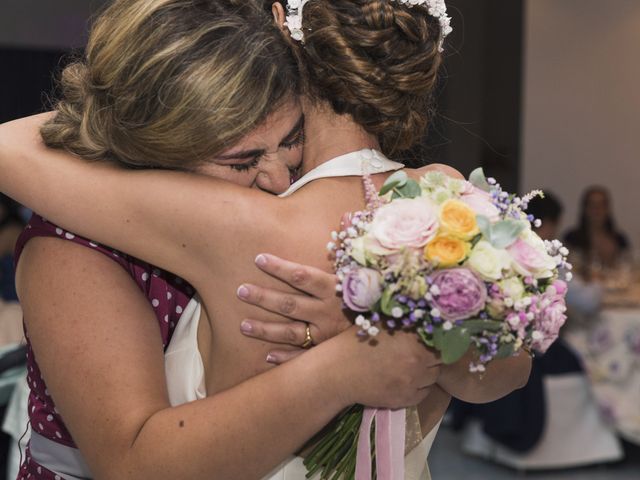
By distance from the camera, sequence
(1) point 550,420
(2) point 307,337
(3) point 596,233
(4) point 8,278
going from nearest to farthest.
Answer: (2) point 307,337
(4) point 8,278
(1) point 550,420
(3) point 596,233

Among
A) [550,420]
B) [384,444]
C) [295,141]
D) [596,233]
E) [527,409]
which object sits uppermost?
[295,141]

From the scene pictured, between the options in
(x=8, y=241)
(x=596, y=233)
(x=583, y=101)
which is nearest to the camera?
(x=8, y=241)

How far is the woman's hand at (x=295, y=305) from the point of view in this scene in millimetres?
1514

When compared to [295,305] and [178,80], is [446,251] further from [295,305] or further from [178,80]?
[178,80]

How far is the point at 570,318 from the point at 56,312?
15.0 ft

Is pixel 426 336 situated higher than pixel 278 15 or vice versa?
pixel 278 15

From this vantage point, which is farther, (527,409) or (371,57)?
(527,409)

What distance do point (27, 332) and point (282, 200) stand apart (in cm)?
55

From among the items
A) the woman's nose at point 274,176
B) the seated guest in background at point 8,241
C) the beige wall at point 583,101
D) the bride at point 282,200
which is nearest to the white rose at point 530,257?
the bride at point 282,200

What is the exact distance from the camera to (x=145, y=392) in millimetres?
1537

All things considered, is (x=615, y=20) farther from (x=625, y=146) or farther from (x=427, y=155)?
(x=427, y=155)

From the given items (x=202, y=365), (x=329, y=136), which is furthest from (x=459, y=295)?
(x=202, y=365)

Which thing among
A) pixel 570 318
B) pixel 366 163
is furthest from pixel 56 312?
pixel 570 318

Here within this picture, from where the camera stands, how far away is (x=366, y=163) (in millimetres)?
1636
